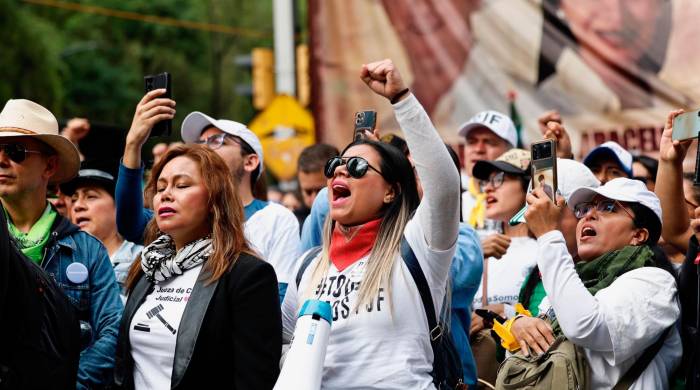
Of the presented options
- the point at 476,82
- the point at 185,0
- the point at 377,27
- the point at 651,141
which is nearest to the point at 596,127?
the point at 651,141

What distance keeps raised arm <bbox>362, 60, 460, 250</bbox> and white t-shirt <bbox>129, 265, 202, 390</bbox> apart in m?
0.99

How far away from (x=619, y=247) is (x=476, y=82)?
21.7ft

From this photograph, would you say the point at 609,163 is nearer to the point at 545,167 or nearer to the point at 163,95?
the point at 545,167

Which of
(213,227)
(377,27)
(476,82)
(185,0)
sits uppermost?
(185,0)

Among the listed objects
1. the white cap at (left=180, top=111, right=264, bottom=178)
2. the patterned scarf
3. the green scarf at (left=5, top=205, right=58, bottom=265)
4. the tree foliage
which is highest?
the tree foliage

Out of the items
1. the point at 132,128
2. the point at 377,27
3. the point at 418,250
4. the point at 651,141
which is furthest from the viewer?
the point at 377,27

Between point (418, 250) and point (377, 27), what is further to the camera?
point (377, 27)

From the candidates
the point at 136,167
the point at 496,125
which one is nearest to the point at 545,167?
the point at 136,167

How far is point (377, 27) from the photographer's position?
40.7 feet

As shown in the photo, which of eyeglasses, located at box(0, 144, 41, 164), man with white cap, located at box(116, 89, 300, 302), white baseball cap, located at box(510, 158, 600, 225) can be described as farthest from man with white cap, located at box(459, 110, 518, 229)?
eyeglasses, located at box(0, 144, 41, 164)

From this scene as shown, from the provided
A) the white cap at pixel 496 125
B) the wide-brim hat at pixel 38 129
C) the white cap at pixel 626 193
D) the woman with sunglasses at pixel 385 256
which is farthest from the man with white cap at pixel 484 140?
the wide-brim hat at pixel 38 129

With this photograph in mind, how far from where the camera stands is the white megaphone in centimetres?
411

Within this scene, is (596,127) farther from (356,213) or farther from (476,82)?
(356,213)

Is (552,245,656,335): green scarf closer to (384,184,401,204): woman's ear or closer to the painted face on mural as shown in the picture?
(384,184,401,204): woman's ear
